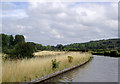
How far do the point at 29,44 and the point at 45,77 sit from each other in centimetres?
1058

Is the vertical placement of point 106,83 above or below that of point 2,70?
below

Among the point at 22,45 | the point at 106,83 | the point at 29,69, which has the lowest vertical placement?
the point at 106,83

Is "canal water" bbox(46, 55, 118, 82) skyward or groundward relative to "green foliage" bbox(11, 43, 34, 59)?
groundward

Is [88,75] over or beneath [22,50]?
beneath

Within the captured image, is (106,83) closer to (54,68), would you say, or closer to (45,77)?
(45,77)

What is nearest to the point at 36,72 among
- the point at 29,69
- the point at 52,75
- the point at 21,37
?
the point at 29,69

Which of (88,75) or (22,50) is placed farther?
(22,50)

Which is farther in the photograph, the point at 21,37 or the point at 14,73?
the point at 21,37

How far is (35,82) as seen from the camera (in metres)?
9.97

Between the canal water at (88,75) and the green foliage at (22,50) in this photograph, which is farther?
the green foliage at (22,50)

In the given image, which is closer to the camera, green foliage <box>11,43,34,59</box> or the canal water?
the canal water

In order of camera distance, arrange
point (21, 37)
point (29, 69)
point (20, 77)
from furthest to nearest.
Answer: point (21, 37) → point (29, 69) → point (20, 77)

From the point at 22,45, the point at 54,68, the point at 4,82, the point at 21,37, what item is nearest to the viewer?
the point at 4,82

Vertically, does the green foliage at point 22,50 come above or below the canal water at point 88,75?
above
